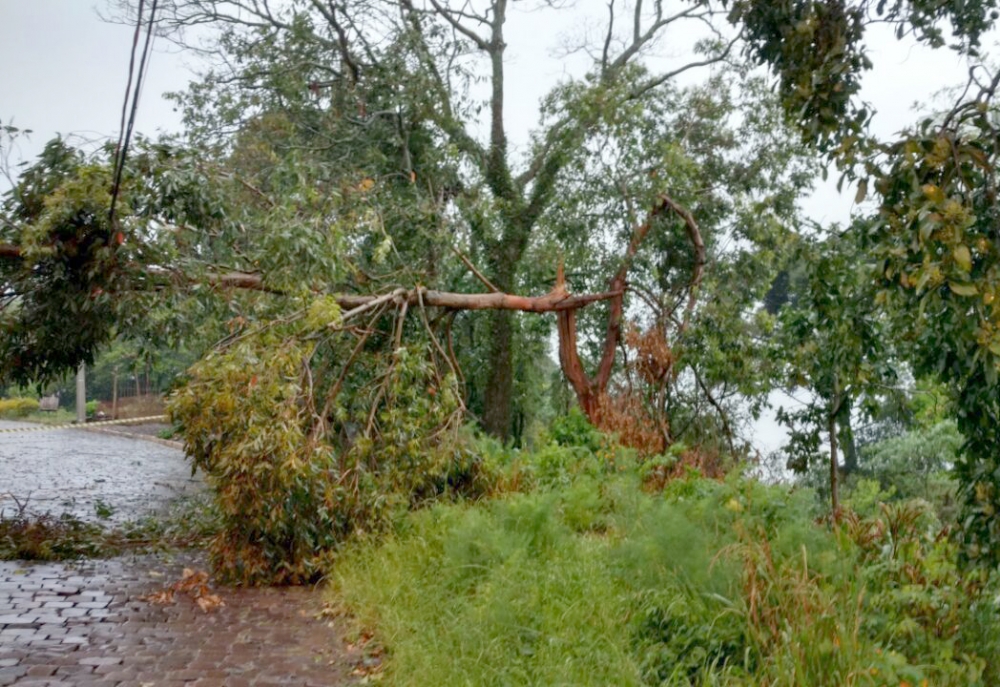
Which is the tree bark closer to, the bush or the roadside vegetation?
the roadside vegetation

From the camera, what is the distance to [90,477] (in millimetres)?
17156

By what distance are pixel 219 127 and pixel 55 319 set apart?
7879 mm

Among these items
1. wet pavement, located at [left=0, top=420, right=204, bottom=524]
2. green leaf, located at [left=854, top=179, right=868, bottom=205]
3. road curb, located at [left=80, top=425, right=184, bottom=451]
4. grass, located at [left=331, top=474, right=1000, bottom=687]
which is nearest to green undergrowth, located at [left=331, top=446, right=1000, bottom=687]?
grass, located at [left=331, top=474, right=1000, bottom=687]

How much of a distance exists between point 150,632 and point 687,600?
164 inches

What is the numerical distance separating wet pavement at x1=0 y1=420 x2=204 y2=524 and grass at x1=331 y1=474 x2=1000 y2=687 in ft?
21.3

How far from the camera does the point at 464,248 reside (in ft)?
51.4

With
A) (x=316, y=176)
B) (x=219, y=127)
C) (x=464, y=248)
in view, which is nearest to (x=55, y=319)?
(x=316, y=176)

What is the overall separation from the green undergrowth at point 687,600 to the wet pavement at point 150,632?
0.52 m

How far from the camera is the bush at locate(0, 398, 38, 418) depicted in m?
36.7

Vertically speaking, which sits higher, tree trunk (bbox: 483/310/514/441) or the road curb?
tree trunk (bbox: 483/310/514/441)

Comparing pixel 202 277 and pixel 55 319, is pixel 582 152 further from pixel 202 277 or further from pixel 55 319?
pixel 55 319

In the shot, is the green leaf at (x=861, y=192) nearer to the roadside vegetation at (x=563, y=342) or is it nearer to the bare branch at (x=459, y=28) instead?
the roadside vegetation at (x=563, y=342)

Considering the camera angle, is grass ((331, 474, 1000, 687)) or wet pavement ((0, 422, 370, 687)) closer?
grass ((331, 474, 1000, 687))

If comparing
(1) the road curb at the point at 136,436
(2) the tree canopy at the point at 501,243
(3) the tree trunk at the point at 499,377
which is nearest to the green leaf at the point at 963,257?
(2) the tree canopy at the point at 501,243
